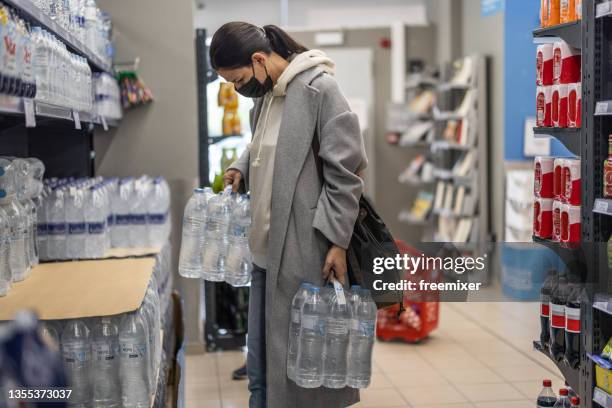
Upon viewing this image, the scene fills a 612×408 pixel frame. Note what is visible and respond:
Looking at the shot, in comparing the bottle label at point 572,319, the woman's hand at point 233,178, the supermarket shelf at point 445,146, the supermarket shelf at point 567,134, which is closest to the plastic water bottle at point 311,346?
the woman's hand at point 233,178

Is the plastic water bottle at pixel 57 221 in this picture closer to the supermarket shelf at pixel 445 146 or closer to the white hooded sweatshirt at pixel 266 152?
the white hooded sweatshirt at pixel 266 152

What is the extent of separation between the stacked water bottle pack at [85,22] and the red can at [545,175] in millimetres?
2096

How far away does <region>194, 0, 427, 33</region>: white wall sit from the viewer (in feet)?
39.9

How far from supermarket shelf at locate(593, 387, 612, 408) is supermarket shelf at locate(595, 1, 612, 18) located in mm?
1475

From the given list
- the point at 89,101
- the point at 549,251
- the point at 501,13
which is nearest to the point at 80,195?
the point at 89,101

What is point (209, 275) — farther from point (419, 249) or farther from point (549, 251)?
point (549, 251)

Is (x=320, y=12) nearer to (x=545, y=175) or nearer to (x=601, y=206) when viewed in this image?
(x=545, y=175)

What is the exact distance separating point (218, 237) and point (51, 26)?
42.7 inches

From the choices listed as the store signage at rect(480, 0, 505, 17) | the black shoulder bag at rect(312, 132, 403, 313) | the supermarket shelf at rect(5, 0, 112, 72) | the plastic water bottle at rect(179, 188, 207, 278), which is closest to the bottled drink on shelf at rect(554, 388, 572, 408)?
the black shoulder bag at rect(312, 132, 403, 313)

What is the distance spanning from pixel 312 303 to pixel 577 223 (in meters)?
1.26

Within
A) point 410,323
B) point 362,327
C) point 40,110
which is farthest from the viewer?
point 410,323

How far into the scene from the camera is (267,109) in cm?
321

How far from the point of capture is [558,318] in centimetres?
357

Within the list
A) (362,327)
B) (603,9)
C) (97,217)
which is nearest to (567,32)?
(603,9)
